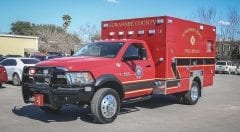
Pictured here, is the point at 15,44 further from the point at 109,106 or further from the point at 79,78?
the point at 79,78

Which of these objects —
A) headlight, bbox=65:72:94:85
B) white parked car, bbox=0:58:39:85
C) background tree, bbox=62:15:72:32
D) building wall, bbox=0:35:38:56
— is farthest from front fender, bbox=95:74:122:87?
background tree, bbox=62:15:72:32

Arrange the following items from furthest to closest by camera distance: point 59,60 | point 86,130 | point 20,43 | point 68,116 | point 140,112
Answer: point 20,43, point 140,112, point 68,116, point 59,60, point 86,130

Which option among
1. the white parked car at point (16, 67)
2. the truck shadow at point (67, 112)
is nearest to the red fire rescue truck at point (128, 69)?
the truck shadow at point (67, 112)

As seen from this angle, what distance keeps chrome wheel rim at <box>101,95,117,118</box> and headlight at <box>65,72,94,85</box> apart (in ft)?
2.12

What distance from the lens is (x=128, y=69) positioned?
10133mm

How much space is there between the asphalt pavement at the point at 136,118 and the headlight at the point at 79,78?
40.4 inches

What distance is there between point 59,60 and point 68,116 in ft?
5.96

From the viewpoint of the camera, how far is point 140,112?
1127 centimetres

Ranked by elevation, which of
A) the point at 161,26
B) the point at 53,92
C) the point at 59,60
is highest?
the point at 161,26

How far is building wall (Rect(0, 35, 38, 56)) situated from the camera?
59.9 m

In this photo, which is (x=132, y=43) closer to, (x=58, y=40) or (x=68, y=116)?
(x=68, y=116)

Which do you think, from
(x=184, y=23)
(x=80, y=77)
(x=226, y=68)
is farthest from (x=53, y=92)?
Result: (x=226, y=68)

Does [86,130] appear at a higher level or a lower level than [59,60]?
lower

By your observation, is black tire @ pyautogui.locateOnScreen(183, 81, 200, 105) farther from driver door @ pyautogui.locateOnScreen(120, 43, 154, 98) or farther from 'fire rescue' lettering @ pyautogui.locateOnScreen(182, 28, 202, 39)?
driver door @ pyautogui.locateOnScreen(120, 43, 154, 98)
